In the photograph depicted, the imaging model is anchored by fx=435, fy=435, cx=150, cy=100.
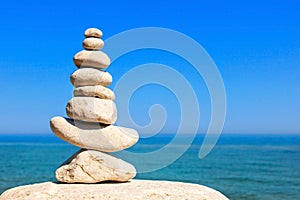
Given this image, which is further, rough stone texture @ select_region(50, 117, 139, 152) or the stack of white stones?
rough stone texture @ select_region(50, 117, 139, 152)

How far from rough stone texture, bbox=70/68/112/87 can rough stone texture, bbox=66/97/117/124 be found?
0.38 metres

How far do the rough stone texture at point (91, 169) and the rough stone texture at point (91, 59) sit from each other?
188 cm

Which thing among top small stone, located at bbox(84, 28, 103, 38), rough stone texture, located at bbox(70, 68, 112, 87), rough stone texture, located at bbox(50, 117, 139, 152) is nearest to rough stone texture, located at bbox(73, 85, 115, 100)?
rough stone texture, located at bbox(70, 68, 112, 87)

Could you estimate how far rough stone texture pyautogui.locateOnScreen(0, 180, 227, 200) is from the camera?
8141mm

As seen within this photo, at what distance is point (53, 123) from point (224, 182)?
1949 centimetres

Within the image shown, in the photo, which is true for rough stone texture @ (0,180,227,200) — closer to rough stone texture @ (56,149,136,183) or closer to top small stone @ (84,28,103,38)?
rough stone texture @ (56,149,136,183)

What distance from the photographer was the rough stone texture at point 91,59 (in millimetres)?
9367

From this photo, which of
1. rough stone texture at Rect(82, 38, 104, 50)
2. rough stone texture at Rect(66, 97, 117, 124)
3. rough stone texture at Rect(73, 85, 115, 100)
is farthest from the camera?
rough stone texture at Rect(82, 38, 104, 50)

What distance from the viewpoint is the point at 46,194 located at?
27.5 feet

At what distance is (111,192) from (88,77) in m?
2.56

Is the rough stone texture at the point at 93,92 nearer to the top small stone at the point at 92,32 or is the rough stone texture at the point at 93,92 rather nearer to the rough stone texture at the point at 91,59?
the rough stone texture at the point at 91,59

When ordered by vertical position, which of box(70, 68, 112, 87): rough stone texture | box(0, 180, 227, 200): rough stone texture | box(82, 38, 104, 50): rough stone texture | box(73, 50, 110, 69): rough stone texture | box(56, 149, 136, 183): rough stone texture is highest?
box(82, 38, 104, 50): rough stone texture

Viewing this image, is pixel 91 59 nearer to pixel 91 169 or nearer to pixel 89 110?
pixel 89 110

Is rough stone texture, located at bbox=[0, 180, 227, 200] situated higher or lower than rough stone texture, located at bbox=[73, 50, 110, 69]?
lower
